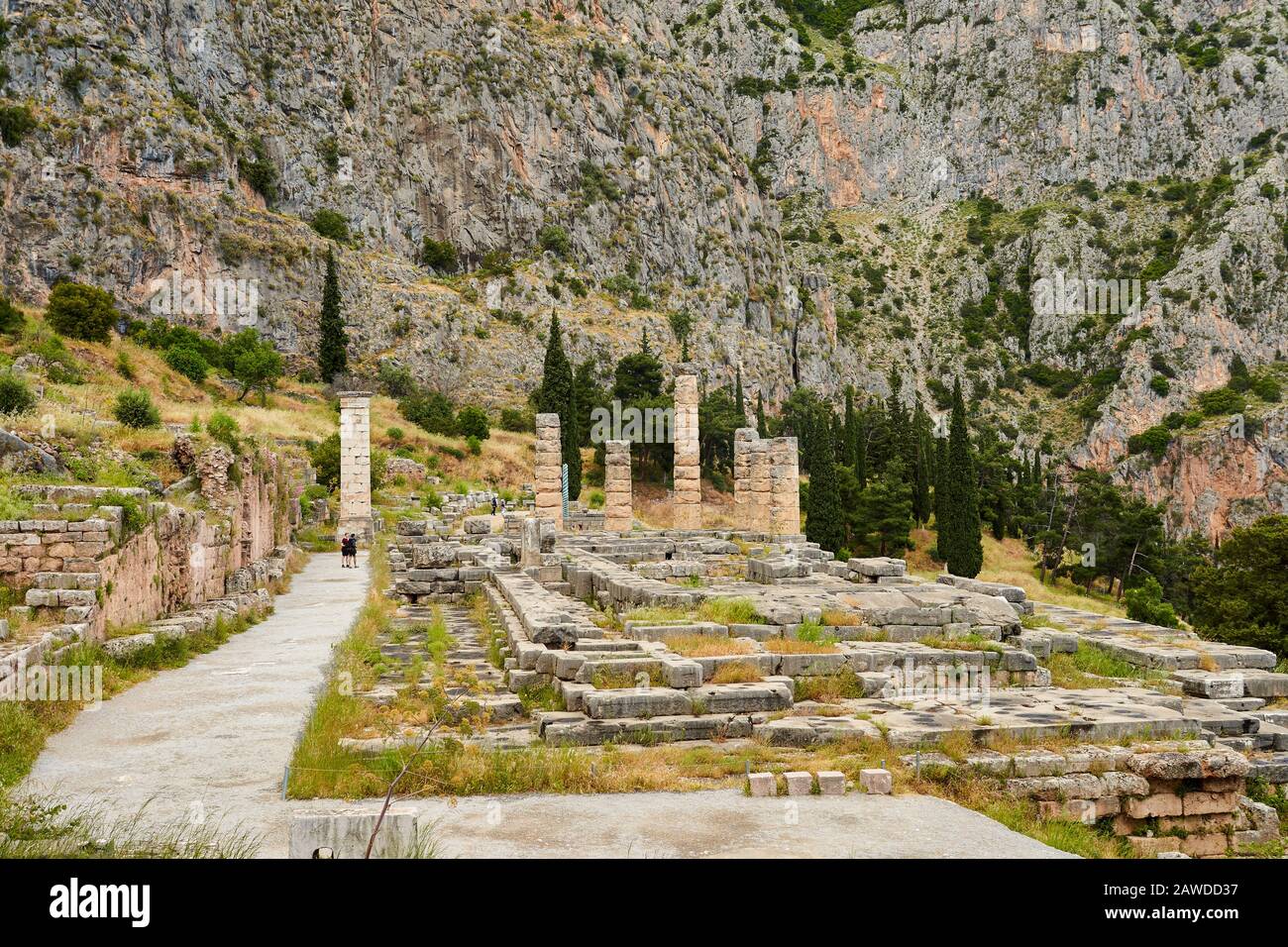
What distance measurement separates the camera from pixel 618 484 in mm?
31094

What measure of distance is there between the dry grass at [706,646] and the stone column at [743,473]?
20231 mm

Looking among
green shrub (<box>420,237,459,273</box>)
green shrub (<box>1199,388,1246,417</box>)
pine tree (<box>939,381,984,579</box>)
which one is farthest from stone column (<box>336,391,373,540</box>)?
green shrub (<box>1199,388,1246,417</box>)

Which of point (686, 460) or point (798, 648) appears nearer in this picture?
point (798, 648)

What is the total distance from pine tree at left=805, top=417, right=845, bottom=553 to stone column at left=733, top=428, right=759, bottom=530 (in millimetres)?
11416

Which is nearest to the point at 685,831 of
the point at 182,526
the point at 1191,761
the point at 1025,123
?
the point at 1191,761

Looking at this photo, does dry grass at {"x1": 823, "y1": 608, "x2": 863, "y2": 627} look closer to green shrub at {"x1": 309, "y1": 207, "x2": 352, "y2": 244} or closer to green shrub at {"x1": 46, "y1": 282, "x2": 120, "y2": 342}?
green shrub at {"x1": 46, "y1": 282, "x2": 120, "y2": 342}

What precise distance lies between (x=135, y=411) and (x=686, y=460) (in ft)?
56.5

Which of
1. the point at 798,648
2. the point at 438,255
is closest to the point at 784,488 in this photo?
the point at 798,648

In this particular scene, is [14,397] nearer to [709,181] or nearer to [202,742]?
[202,742]

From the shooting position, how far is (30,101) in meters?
59.1

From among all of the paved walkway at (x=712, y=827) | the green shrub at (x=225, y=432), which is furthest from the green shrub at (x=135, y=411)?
the paved walkway at (x=712, y=827)

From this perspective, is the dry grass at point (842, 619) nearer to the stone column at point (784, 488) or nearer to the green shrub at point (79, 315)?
the stone column at point (784, 488)

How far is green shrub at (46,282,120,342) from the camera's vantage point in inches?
1615

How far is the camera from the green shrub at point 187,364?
44812 mm
